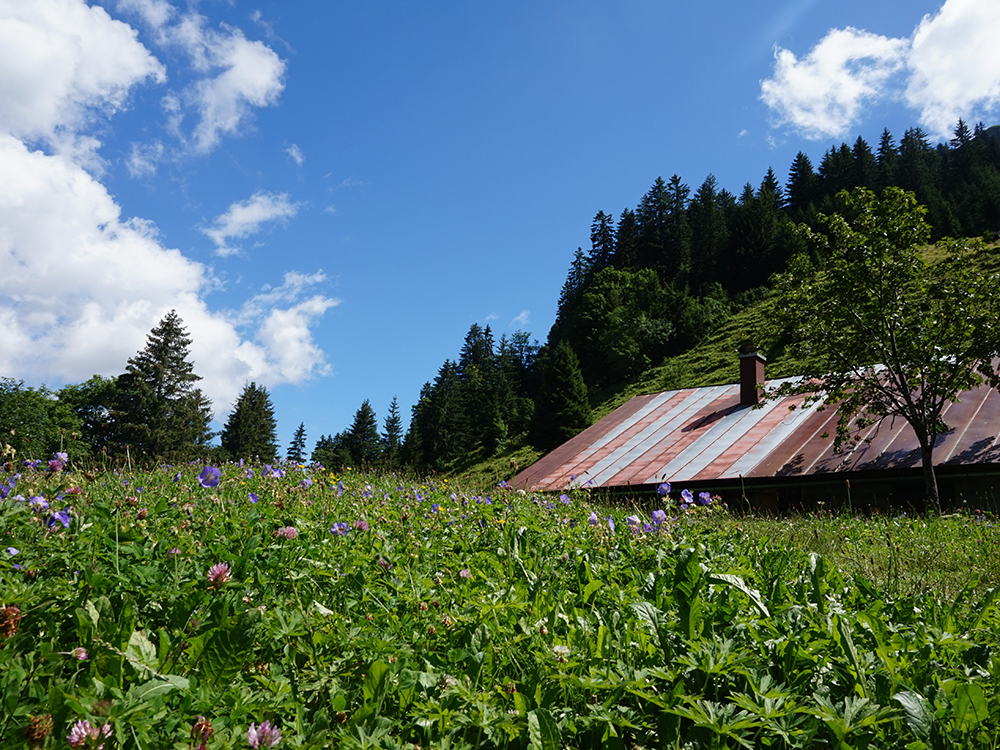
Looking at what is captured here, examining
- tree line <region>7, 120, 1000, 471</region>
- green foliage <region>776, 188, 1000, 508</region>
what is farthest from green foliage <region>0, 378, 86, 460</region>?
green foliage <region>776, 188, 1000, 508</region>

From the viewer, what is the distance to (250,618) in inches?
68.6

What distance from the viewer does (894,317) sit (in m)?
13.0

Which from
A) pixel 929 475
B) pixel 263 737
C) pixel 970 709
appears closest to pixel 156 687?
pixel 263 737

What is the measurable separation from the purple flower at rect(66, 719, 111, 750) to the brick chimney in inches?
722

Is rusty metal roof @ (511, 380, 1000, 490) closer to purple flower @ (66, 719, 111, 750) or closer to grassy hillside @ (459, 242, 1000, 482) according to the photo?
purple flower @ (66, 719, 111, 750)

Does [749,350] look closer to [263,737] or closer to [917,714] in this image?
[917,714]

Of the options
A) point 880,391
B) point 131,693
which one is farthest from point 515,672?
point 880,391

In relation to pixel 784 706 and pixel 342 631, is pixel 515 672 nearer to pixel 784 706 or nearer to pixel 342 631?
pixel 342 631

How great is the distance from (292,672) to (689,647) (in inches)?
55.3

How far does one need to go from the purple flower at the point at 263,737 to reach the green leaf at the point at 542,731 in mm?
674

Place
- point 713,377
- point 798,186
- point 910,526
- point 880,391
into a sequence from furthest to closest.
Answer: point 798,186, point 713,377, point 880,391, point 910,526

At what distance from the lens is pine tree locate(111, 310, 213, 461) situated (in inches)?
1857

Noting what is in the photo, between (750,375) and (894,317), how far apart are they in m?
5.09

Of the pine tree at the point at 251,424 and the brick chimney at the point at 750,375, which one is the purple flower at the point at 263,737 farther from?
the pine tree at the point at 251,424
